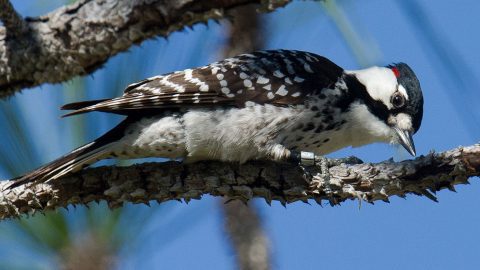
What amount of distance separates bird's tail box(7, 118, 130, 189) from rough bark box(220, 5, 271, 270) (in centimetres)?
52

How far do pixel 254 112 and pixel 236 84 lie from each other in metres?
0.15

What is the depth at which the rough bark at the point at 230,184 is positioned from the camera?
2.28 meters

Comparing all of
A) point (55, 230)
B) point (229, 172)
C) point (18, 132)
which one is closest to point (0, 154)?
point (18, 132)

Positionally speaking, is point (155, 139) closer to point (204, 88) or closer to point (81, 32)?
point (204, 88)

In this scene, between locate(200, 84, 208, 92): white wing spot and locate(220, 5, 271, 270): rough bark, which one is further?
locate(200, 84, 208, 92): white wing spot

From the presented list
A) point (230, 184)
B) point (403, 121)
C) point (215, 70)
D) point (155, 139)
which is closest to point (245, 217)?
point (230, 184)

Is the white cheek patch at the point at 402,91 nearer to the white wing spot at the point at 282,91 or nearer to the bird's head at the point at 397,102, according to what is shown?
the bird's head at the point at 397,102

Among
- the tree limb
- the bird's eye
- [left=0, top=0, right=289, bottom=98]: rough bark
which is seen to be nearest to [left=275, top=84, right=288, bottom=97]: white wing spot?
the bird's eye

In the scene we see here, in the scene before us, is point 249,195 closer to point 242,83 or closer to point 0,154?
point 242,83

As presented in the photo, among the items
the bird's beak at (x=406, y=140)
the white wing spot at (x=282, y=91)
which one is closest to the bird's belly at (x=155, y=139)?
the white wing spot at (x=282, y=91)

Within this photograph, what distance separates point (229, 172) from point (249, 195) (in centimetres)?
18

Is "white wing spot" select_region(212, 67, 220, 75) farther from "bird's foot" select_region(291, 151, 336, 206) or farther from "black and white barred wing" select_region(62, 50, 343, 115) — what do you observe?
"bird's foot" select_region(291, 151, 336, 206)

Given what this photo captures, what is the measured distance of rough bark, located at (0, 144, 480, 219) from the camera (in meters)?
2.28

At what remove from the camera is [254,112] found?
2906mm
